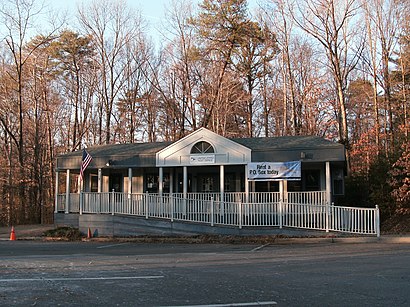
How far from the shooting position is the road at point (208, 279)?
6969 mm

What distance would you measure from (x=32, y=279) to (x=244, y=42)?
30.3 metres

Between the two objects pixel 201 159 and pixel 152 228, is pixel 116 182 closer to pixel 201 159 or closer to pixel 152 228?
pixel 152 228

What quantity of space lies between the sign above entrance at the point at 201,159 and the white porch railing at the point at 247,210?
1.88 meters

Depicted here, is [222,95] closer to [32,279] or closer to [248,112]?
[248,112]

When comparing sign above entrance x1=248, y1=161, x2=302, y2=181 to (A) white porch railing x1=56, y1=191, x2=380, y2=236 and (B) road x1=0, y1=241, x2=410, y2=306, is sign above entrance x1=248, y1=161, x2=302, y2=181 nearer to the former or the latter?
(A) white porch railing x1=56, y1=191, x2=380, y2=236

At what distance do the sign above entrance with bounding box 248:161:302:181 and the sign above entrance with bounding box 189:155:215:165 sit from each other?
1.88 meters

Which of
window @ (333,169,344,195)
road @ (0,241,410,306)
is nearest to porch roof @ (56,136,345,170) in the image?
window @ (333,169,344,195)

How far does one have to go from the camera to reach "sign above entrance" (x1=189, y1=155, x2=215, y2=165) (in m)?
21.7

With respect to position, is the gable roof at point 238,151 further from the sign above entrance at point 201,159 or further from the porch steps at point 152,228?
the porch steps at point 152,228

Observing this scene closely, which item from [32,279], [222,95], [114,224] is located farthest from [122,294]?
[222,95]

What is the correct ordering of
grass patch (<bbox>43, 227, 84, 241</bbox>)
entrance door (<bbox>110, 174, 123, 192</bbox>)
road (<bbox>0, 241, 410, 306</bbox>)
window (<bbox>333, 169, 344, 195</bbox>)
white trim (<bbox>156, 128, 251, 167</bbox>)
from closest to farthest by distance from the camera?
1. road (<bbox>0, 241, 410, 306</bbox>)
2. grass patch (<bbox>43, 227, 84, 241</bbox>)
3. white trim (<bbox>156, 128, 251, 167</bbox>)
4. window (<bbox>333, 169, 344, 195</bbox>)
5. entrance door (<bbox>110, 174, 123, 192</bbox>)

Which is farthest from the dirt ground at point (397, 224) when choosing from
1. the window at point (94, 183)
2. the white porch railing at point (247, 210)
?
the window at point (94, 183)

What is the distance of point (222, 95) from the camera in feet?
117

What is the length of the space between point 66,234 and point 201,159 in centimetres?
731
